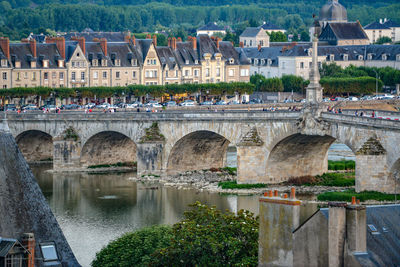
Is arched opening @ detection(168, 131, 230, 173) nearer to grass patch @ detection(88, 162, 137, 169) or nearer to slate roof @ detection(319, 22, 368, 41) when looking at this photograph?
grass patch @ detection(88, 162, 137, 169)

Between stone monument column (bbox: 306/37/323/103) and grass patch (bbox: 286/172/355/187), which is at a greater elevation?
stone monument column (bbox: 306/37/323/103)

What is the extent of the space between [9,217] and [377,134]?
35544mm

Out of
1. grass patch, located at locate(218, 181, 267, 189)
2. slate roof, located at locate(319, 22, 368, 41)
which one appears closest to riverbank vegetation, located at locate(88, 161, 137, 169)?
grass patch, located at locate(218, 181, 267, 189)

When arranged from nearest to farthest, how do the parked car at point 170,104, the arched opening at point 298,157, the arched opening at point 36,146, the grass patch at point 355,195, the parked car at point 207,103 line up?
the grass patch at point 355,195, the arched opening at point 298,157, the arched opening at point 36,146, the parked car at point 170,104, the parked car at point 207,103

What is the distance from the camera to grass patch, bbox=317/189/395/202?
55.3 meters

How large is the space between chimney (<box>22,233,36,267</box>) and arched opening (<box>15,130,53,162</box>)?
174 feet

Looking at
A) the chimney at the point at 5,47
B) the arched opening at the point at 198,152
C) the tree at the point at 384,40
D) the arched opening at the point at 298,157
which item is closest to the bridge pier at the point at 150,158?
the arched opening at the point at 198,152

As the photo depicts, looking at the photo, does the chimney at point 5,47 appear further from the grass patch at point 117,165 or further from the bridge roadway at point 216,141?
the grass patch at point 117,165

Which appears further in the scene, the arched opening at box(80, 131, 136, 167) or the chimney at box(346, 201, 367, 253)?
the arched opening at box(80, 131, 136, 167)

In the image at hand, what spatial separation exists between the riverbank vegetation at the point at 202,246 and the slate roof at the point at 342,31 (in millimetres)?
97076

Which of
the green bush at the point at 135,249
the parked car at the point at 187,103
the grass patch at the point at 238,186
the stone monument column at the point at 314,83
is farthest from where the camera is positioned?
the parked car at the point at 187,103

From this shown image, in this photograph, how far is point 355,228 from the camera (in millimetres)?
24250

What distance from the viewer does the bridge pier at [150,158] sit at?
69500 millimetres

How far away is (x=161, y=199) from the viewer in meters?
61.1
